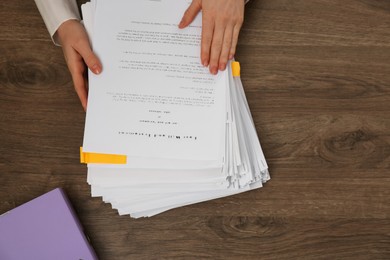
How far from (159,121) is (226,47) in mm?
200

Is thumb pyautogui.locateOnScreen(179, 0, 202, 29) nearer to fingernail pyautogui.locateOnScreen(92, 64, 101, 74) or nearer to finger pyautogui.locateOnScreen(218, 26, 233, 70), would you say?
finger pyautogui.locateOnScreen(218, 26, 233, 70)

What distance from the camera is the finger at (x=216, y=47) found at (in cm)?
81

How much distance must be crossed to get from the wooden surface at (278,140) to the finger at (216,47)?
0.08 m

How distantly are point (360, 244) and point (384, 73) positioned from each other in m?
0.36

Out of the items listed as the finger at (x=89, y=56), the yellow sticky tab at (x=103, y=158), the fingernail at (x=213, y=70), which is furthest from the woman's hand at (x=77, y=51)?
the fingernail at (x=213, y=70)

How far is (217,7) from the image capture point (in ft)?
2.74

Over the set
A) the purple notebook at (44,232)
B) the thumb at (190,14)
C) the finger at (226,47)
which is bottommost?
the purple notebook at (44,232)

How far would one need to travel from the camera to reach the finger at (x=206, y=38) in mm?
808

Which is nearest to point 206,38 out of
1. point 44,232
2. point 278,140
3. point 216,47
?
point 216,47

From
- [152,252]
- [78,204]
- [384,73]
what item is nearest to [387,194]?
[384,73]

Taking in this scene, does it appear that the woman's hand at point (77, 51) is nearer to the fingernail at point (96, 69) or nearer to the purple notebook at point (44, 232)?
the fingernail at point (96, 69)

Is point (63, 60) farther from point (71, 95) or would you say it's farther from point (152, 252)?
point (152, 252)

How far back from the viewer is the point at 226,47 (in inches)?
32.7

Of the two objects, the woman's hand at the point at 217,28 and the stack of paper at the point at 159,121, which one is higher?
the woman's hand at the point at 217,28
